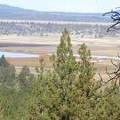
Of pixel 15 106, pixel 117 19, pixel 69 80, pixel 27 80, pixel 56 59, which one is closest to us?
Result: pixel 117 19

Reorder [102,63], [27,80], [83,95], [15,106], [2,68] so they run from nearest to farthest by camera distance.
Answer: [83,95] → [15,106] → [27,80] → [2,68] → [102,63]

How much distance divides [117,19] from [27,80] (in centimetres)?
5720

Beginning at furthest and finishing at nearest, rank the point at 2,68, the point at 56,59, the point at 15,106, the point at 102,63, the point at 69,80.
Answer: the point at 102,63, the point at 2,68, the point at 15,106, the point at 56,59, the point at 69,80

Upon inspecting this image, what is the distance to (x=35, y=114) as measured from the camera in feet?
51.9

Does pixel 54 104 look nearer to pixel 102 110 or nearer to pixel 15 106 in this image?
pixel 102 110

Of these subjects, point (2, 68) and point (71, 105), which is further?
point (2, 68)

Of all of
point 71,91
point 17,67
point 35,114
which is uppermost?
point 71,91

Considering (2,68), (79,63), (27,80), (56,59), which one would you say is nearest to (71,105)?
(79,63)

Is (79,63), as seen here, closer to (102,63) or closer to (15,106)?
(15,106)

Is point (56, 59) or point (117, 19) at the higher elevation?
point (117, 19)

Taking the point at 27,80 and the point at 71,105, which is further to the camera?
the point at 27,80

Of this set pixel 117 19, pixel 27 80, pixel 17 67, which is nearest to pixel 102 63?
pixel 17 67

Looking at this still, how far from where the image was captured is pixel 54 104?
14766 millimetres

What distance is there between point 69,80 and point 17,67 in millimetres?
72388
